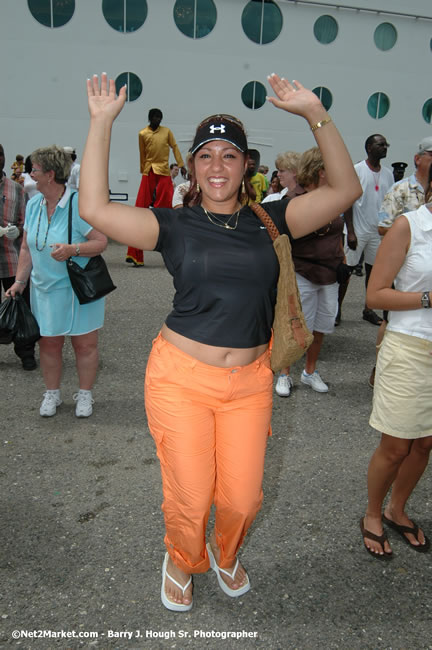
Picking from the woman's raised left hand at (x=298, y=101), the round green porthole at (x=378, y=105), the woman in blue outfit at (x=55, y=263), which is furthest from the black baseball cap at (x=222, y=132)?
the round green porthole at (x=378, y=105)

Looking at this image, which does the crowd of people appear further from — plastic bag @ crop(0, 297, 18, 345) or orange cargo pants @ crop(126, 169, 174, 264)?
orange cargo pants @ crop(126, 169, 174, 264)

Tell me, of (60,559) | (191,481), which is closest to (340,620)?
(191,481)

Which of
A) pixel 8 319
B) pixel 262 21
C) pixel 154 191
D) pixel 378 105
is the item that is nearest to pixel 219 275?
pixel 8 319

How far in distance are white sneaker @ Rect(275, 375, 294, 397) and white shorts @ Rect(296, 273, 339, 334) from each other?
53cm

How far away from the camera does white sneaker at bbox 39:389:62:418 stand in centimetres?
436

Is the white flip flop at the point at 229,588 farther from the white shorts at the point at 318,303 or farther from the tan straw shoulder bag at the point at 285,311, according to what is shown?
the white shorts at the point at 318,303

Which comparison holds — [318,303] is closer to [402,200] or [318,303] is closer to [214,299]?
[402,200]

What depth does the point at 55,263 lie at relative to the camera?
397 centimetres

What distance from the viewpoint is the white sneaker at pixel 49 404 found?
4363 mm

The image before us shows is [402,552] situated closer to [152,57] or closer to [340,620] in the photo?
[340,620]

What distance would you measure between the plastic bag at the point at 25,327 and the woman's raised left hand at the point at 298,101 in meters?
2.71

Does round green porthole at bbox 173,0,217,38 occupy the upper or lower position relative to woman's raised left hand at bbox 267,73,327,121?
upper

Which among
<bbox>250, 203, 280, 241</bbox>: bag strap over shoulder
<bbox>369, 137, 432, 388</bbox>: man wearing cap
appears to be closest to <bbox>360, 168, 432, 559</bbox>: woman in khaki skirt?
<bbox>250, 203, 280, 241</bbox>: bag strap over shoulder

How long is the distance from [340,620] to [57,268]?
2.95 m
